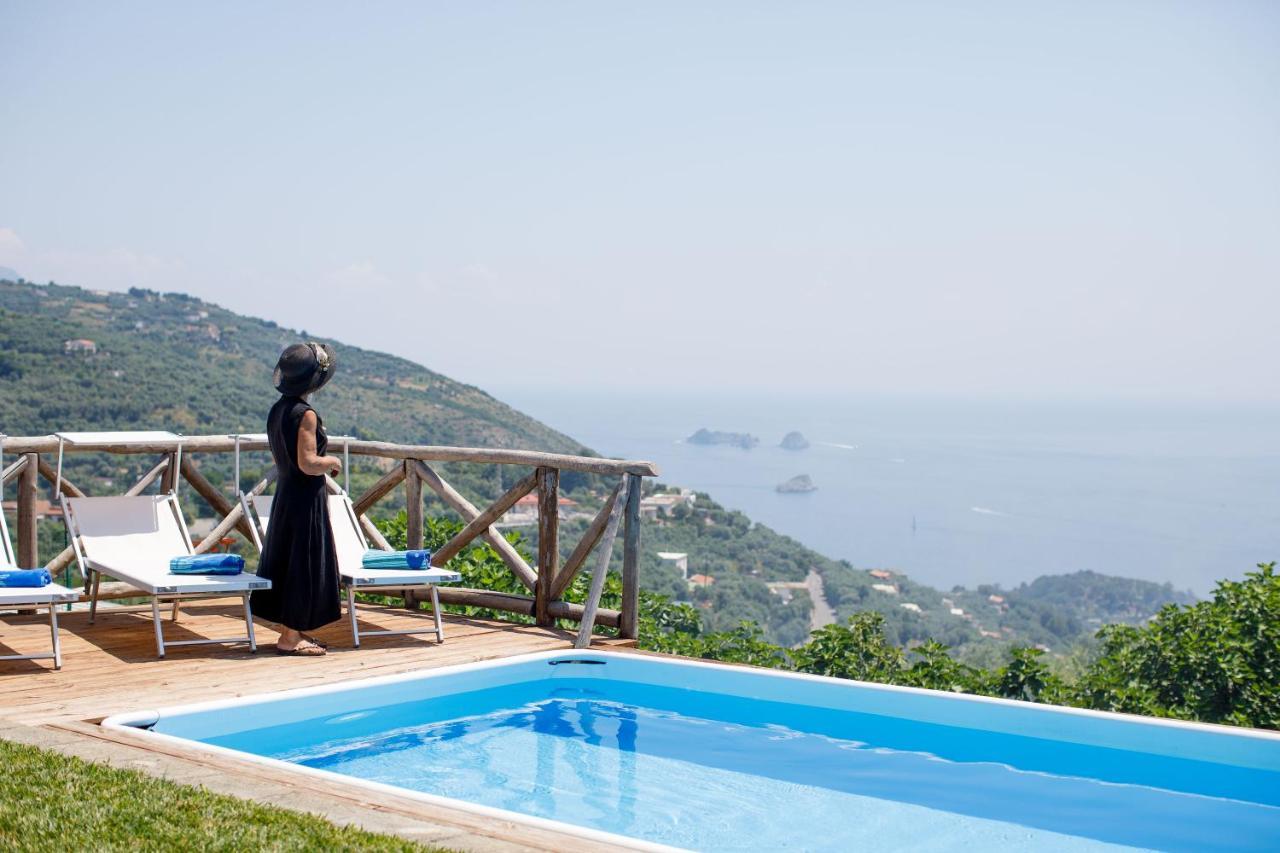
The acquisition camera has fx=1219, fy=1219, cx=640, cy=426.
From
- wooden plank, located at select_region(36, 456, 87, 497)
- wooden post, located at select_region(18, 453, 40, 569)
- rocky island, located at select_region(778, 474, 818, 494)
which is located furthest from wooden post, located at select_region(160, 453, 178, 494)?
rocky island, located at select_region(778, 474, 818, 494)

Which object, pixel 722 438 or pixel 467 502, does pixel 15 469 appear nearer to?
pixel 467 502

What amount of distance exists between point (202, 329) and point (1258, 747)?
29.3 meters

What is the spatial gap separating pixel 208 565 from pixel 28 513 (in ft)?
5.00

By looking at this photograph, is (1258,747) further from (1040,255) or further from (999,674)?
(1040,255)

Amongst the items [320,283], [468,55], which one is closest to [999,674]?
[468,55]

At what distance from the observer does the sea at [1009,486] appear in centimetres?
5962

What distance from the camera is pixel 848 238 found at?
77.0 meters

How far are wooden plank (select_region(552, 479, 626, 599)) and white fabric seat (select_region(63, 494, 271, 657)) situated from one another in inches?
67.9

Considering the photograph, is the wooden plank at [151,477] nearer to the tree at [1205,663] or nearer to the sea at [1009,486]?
the tree at [1205,663]

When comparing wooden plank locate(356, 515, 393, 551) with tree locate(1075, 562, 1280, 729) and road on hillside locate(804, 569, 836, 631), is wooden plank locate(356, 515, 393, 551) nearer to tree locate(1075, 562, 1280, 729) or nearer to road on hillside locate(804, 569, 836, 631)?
tree locate(1075, 562, 1280, 729)

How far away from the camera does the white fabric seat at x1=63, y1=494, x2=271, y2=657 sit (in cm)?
592

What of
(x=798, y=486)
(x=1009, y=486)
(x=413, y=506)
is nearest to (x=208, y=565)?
(x=413, y=506)

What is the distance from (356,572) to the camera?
6398mm

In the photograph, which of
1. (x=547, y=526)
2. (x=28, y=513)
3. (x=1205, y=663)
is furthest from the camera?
(x=547, y=526)
